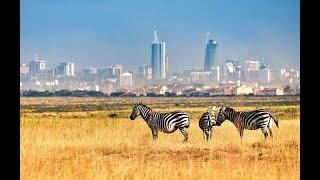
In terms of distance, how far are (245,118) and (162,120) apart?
1232 mm

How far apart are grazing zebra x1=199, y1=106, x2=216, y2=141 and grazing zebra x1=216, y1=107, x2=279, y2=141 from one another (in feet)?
0.37

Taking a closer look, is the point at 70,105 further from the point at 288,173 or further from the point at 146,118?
the point at 288,173

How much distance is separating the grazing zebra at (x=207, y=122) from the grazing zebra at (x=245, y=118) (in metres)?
0.11

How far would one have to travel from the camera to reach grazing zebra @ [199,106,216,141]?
6.66 meters

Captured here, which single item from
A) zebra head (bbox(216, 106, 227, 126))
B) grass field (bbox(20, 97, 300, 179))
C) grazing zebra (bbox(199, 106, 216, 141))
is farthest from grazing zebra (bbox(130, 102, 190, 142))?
zebra head (bbox(216, 106, 227, 126))

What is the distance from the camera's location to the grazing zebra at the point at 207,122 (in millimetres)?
6660

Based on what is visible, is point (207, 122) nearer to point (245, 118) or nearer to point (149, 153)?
point (245, 118)

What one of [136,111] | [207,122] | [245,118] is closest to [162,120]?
[136,111]

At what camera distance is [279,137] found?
6121 mm

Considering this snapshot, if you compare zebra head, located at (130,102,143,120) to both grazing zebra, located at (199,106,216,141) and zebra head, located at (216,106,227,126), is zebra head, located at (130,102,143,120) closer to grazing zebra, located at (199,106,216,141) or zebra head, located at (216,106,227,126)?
grazing zebra, located at (199,106,216,141)

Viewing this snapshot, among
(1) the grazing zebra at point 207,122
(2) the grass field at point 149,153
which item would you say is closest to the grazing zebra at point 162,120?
(2) the grass field at point 149,153

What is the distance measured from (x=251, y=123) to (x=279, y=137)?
3.71ft
